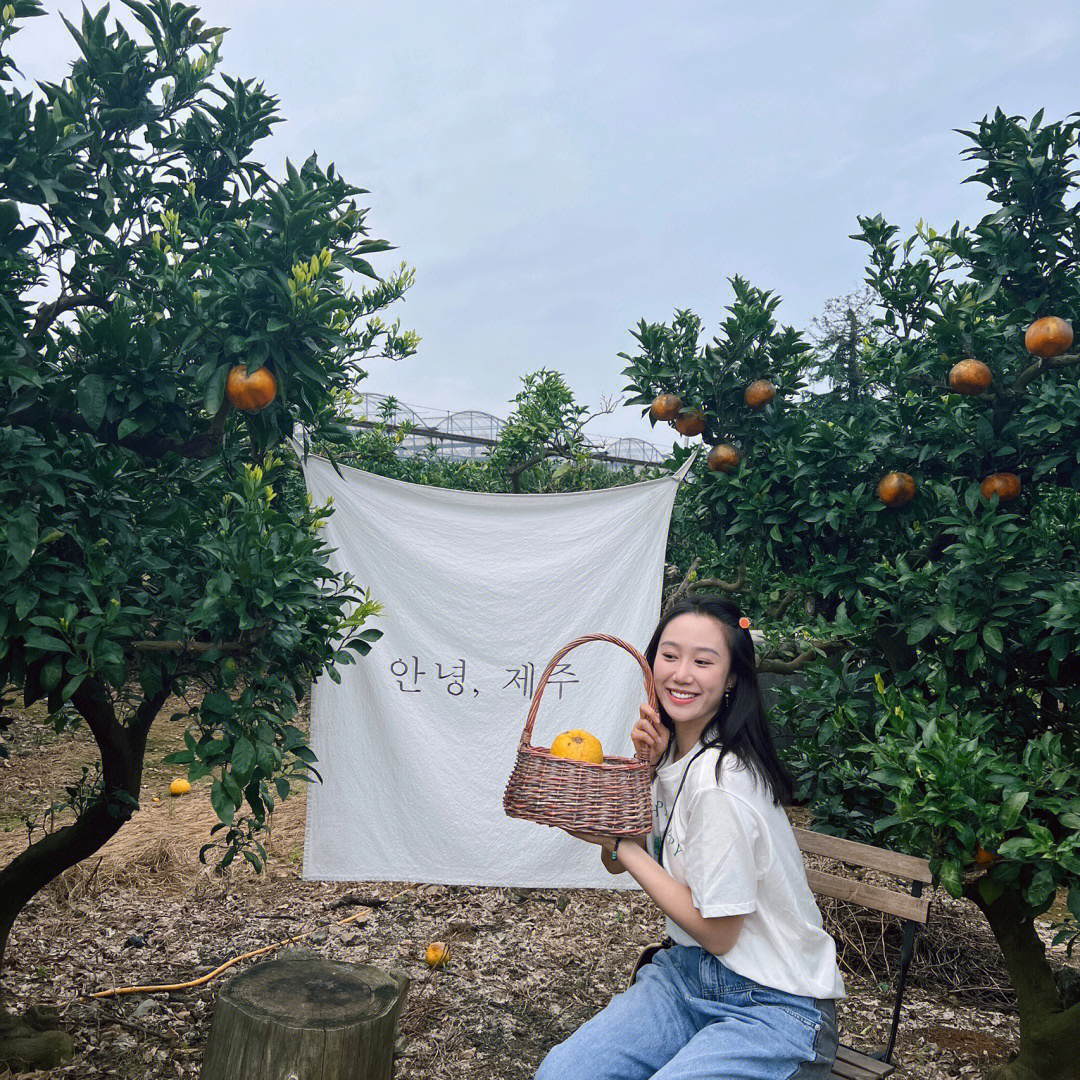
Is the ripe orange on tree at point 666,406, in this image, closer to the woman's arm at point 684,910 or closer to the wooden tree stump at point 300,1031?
the woman's arm at point 684,910

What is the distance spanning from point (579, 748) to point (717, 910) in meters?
Result: 0.45

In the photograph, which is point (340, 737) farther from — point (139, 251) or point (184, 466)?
point (139, 251)

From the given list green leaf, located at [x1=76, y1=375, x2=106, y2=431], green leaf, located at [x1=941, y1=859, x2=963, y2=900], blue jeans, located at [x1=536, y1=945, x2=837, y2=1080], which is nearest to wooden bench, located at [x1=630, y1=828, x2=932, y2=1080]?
green leaf, located at [x1=941, y1=859, x2=963, y2=900]

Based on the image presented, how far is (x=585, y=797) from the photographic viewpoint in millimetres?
1810

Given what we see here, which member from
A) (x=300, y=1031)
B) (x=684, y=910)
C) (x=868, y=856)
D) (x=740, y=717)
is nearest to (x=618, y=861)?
(x=684, y=910)

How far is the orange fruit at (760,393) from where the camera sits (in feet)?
11.0

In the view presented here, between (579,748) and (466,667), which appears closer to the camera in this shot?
(579,748)

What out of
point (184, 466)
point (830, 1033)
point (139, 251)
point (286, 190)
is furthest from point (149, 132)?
point (830, 1033)

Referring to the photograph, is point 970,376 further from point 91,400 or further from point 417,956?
point 417,956

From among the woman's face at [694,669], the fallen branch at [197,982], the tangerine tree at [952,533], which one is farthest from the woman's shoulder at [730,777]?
the fallen branch at [197,982]

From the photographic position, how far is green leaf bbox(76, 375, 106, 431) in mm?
2066

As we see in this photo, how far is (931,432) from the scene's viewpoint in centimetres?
293

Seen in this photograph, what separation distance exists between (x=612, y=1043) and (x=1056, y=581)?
1.70 m

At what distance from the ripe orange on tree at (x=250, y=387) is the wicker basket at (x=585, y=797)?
40.2 inches
